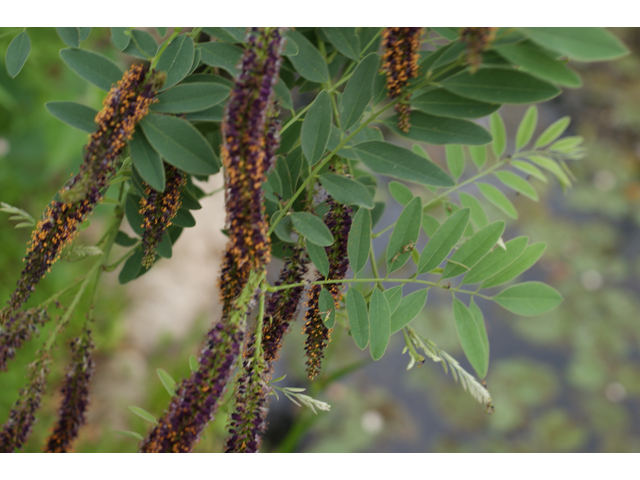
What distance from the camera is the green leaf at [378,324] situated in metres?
0.37

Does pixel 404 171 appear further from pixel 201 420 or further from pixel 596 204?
pixel 596 204

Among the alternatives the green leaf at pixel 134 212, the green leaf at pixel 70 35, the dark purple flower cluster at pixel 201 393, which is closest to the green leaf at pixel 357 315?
the dark purple flower cluster at pixel 201 393

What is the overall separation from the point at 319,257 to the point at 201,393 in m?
0.14

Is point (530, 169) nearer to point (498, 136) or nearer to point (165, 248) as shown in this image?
point (498, 136)

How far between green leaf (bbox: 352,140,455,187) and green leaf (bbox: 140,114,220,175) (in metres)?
0.12

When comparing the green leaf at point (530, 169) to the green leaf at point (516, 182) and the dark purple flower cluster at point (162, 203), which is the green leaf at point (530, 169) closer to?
the green leaf at point (516, 182)

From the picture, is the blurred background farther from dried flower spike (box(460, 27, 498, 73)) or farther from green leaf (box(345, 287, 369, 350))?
dried flower spike (box(460, 27, 498, 73))

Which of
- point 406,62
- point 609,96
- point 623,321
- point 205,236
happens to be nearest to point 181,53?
point 406,62

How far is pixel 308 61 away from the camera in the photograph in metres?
0.39

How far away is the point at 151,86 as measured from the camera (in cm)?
33

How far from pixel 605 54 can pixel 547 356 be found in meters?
2.29

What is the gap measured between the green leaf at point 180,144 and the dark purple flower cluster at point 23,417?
244 mm

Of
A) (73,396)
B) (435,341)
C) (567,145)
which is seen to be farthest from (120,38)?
(435,341)

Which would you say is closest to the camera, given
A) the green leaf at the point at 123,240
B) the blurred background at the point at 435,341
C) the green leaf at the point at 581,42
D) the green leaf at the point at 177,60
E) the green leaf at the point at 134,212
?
the green leaf at the point at 581,42
